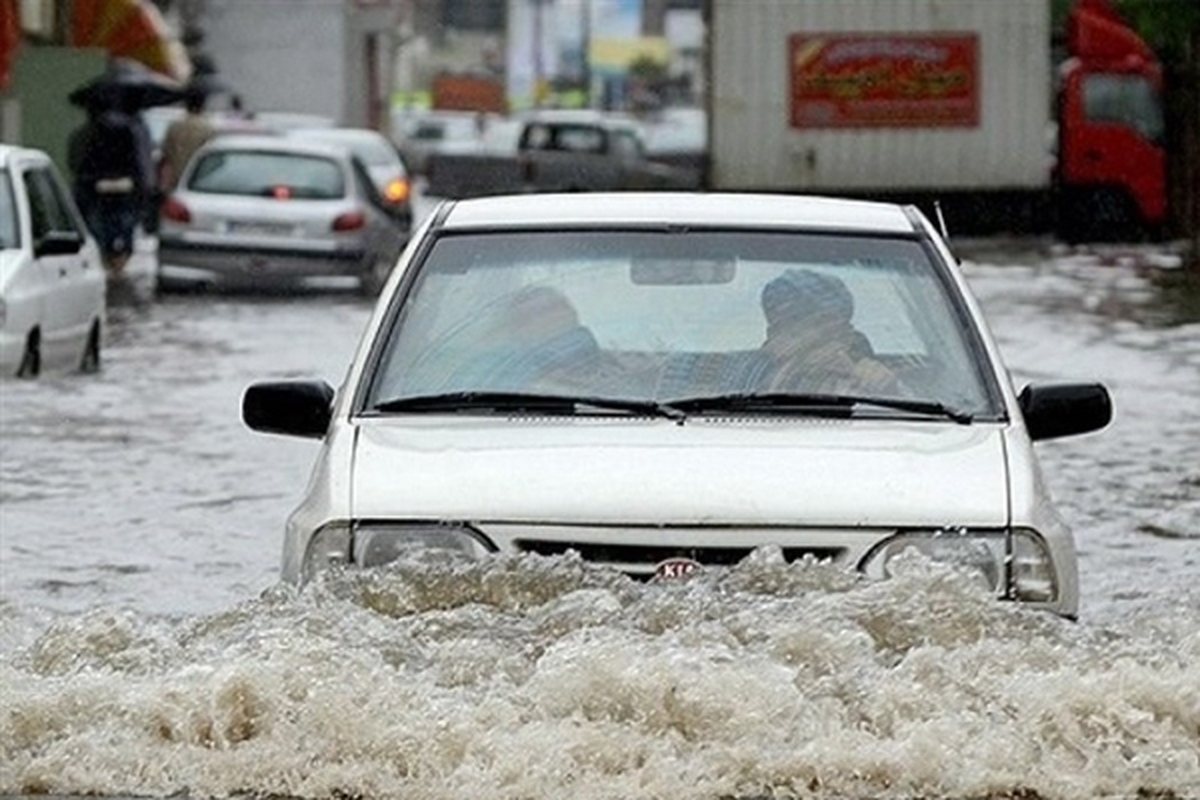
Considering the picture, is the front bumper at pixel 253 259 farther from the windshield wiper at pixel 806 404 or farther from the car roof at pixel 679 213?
→ the windshield wiper at pixel 806 404

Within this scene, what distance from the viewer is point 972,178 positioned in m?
39.6

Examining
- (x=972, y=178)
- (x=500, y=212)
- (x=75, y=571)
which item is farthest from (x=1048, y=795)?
(x=972, y=178)

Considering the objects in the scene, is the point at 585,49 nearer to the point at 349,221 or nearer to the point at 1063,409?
the point at 349,221

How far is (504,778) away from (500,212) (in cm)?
275

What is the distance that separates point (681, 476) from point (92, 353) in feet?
44.8

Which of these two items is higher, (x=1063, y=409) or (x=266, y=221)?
(x=1063, y=409)

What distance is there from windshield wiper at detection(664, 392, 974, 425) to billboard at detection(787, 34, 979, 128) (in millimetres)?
31304

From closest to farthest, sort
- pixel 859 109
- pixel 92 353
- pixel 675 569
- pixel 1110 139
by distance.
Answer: pixel 675 569, pixel 92 353, pixel 859 109, pixel 1110 139

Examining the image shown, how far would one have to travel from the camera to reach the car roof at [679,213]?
28.5ft

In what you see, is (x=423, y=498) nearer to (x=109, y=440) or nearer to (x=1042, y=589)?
(x=1042, y=589)

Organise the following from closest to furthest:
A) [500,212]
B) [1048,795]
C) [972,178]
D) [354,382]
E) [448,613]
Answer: [1048,795]
[448,613]
[354,382]
[500,212]
[972,178]

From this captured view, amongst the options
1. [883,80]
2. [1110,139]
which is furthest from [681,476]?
→ [1110,139]

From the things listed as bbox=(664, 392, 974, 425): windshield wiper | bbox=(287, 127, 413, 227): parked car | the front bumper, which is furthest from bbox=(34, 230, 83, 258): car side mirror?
bbox=(287, 127, 413, 227): parked car

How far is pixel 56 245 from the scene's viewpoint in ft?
61.8
